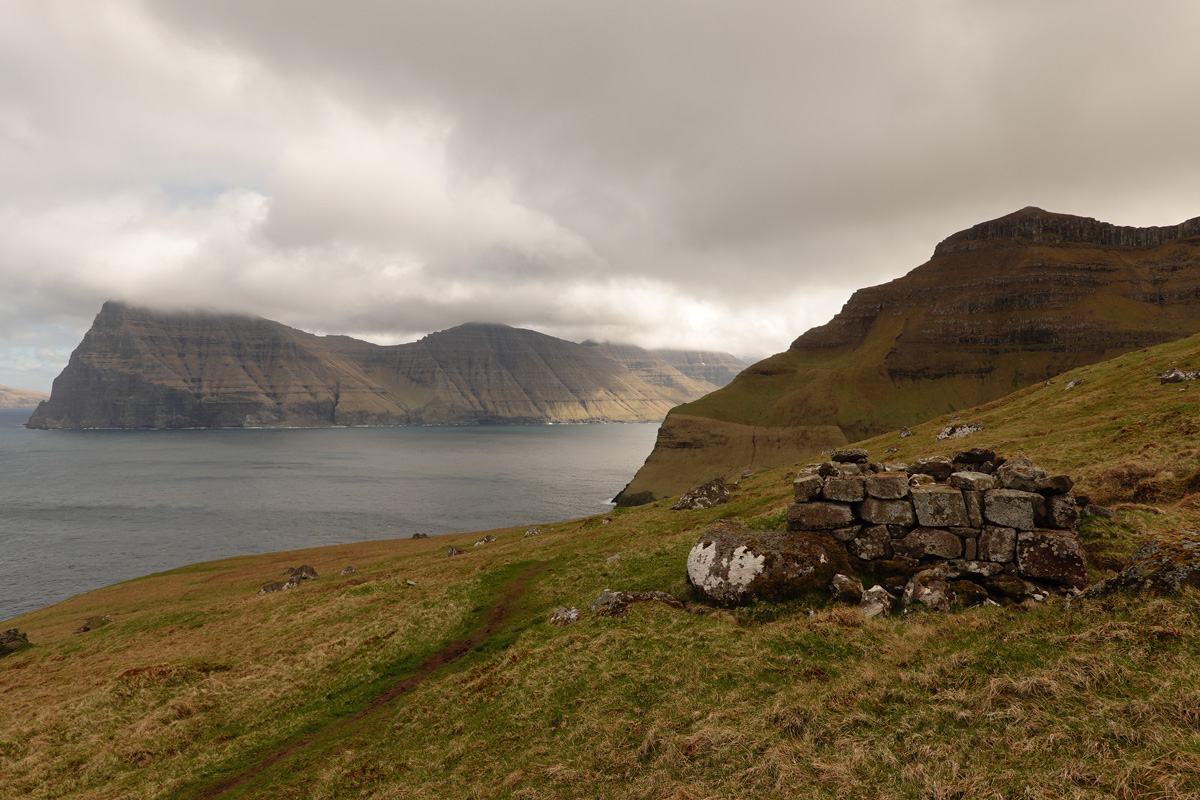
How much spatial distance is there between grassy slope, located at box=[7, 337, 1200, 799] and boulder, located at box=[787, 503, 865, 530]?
428cm

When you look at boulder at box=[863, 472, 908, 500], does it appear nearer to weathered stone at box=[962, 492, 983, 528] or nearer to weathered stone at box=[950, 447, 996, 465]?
weathered stone at box=[962, 492, 983, 528]

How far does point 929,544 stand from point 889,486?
2543 millimetres

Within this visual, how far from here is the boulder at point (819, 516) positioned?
21922mm

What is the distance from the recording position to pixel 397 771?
14875 millimetres

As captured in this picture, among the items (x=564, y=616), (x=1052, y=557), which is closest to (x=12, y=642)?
(x=564, y=616)

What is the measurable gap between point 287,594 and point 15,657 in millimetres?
17611

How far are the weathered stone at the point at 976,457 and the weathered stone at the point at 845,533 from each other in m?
6.30

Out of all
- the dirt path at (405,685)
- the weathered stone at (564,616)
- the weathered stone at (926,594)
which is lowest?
the dirt path at (405,685)

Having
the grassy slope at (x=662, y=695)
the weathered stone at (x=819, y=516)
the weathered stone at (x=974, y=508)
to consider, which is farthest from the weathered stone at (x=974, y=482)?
the weathered stone at (x=819, y=516)

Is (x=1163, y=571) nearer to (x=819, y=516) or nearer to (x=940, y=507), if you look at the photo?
(x=940, y=507)

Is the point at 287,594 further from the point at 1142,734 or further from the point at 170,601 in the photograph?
the point at 1142,734

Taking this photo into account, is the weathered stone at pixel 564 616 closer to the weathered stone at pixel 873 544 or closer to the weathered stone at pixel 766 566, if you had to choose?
the weathered stone at pixel 766 566

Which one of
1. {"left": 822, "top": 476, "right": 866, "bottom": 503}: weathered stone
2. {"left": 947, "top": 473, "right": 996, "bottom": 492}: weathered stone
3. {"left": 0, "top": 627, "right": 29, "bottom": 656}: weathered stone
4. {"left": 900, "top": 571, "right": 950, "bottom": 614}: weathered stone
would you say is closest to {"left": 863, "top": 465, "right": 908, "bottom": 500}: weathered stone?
{"left": 822, "top": 476, "right": 866, "bottom": 503}: weathered stone

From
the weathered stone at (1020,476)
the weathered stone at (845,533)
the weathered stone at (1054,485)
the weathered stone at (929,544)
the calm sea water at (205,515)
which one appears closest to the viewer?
the weathered stone at (1054,485)
